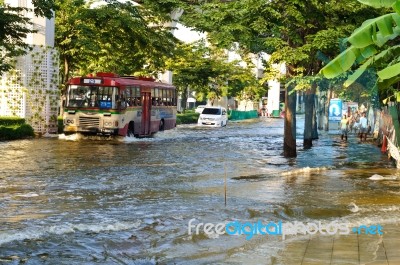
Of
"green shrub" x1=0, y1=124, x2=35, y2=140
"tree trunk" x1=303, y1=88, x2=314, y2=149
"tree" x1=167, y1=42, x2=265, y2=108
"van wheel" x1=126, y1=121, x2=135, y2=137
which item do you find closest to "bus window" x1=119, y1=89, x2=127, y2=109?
"van wheel" x1=126, y1=121, x2=135, y2=137

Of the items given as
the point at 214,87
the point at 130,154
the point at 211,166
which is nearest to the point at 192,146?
the point at 130,154

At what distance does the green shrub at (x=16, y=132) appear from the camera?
106 feet

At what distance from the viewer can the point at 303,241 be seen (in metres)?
10.5

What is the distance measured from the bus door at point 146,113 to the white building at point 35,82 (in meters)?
4.77

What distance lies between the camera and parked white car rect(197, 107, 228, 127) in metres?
55.2

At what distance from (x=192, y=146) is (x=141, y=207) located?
18.4 meters

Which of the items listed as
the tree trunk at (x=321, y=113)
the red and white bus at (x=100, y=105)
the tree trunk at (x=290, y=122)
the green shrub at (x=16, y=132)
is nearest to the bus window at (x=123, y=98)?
the red and white bus at (x=100, y=105)

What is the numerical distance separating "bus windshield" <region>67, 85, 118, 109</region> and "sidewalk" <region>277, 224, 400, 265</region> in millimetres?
22590

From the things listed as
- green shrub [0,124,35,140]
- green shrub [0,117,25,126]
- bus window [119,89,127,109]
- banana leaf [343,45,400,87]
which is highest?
banana leaf [343,45,400,87]

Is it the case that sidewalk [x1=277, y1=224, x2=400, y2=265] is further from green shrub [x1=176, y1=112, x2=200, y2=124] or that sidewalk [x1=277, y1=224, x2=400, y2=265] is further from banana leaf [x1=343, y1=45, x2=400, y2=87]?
green shrub [x1=176, y1=112, x2=200, y2=124]

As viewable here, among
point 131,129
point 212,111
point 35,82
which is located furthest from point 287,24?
point 212,111

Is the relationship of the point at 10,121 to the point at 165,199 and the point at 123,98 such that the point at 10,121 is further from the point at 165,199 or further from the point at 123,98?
the point at 165,199

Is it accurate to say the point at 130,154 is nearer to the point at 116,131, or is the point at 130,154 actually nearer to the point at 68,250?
the point at 116,131

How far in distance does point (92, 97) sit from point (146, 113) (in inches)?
191
